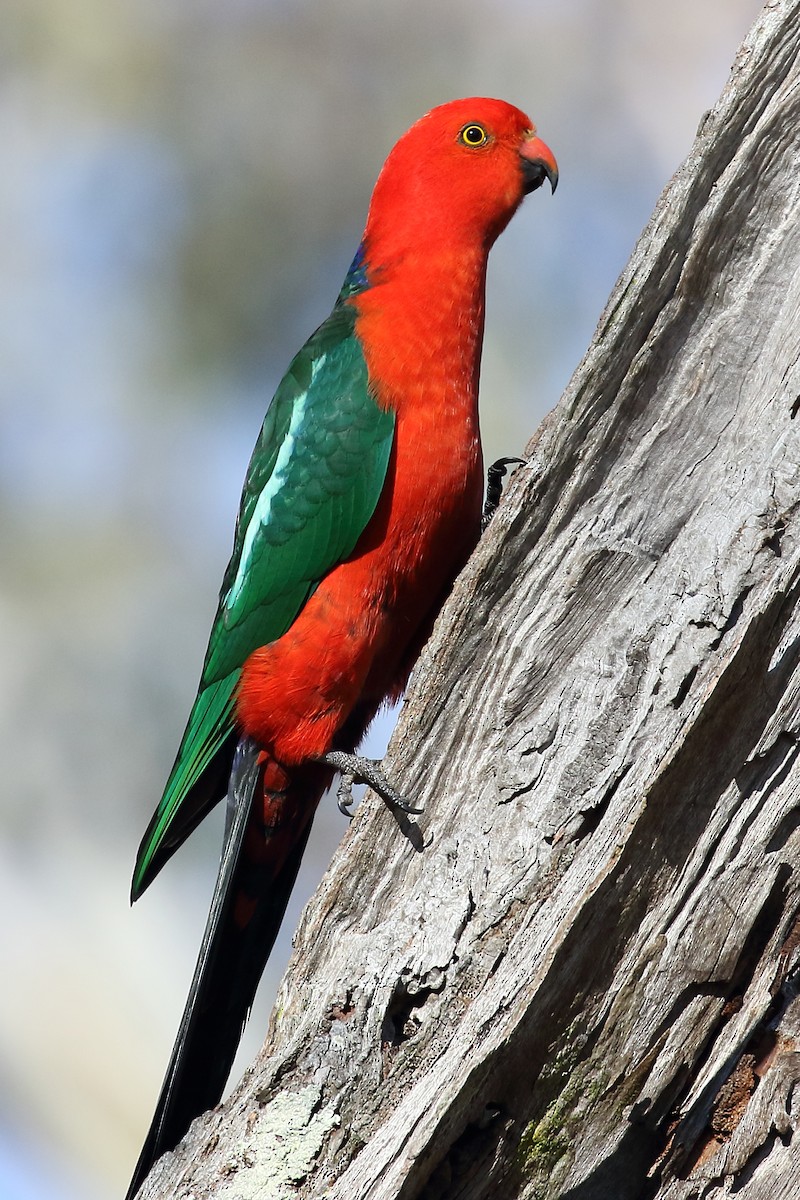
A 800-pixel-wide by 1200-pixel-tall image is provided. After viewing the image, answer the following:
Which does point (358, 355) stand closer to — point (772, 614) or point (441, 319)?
point (441, 319)

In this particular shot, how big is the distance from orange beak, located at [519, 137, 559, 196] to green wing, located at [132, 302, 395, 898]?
88 cm

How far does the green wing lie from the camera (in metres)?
3.87

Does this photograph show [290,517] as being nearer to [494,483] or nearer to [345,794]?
[494,483]

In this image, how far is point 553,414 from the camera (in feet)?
8.82

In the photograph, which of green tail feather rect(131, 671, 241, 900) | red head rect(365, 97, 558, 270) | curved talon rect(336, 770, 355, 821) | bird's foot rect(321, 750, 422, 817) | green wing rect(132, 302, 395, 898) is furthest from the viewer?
red head rect(365, 97, 558, 270)

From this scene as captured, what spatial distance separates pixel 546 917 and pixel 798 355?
1356 millimetres

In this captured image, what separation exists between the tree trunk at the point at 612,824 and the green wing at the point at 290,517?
3.96 feet

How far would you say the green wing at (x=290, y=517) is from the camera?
3871 millimetres

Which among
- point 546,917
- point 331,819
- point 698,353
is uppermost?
point 331,819

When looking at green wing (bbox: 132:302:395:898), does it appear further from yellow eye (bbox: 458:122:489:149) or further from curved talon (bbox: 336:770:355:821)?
yellow eye (bbox: 458:122:489:149)

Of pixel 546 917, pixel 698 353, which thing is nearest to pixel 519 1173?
pixel 546 917

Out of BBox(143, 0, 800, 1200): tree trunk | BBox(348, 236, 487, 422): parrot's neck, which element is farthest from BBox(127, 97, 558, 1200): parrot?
BBox(143, 0, 800, 1200): tree trunk

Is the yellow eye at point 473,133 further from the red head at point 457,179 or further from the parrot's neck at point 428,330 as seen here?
the parrot's neck at point 428,330

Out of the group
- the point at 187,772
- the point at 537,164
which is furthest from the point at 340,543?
the point at 537,164
